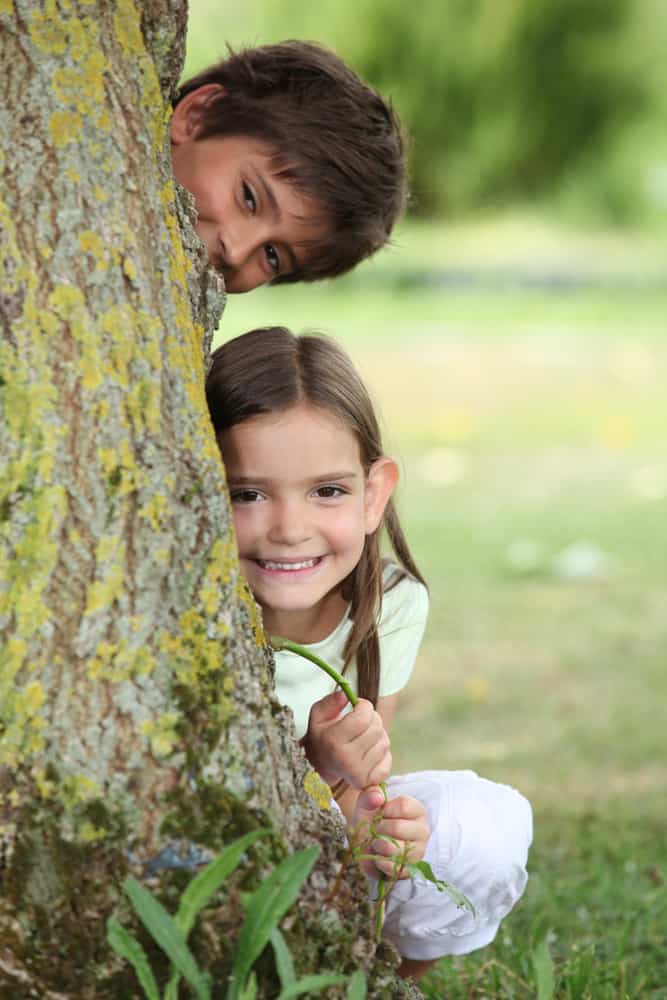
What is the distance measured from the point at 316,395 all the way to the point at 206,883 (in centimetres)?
88

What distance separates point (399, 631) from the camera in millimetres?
2279

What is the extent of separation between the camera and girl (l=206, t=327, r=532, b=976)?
193cm

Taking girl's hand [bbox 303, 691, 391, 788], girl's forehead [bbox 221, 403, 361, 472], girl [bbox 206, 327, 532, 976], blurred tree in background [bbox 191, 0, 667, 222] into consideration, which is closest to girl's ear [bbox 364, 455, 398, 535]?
girl [bbox 206, 327, 532, 976]

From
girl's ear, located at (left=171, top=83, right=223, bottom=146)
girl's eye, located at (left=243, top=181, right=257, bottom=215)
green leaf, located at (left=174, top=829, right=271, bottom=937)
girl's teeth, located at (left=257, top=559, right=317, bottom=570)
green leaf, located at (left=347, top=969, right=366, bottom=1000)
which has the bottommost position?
green leaf, located at (left=347, top=969, right=366, bottom=1000)

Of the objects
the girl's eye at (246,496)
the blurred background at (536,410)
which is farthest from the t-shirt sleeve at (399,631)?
the blurred background at (536,410)

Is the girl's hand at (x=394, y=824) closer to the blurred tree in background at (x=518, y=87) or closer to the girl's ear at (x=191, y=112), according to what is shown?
the girl's ear at (x=191, y=112)

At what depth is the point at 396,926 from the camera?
205 centimetres

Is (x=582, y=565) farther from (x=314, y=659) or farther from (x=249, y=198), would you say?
(x=314, y=659)

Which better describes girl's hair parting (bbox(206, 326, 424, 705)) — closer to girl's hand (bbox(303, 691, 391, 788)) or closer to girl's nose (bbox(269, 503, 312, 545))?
girl's nose (bbox(269, 503, 312, 545))

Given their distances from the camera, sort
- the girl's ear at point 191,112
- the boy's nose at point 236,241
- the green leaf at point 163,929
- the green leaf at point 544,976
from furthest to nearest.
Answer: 1. the girl's ear at point 191,112
2. the boy's nose at point 236,241
3. the green leaf at point 544,976
4. the green leaf at point 163,929

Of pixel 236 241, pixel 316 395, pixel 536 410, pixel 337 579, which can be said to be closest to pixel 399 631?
pixel 337 579

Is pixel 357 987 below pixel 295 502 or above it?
below

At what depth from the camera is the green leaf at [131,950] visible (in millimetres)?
1393

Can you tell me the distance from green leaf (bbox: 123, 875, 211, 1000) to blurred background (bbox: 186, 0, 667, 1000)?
0.42 m
